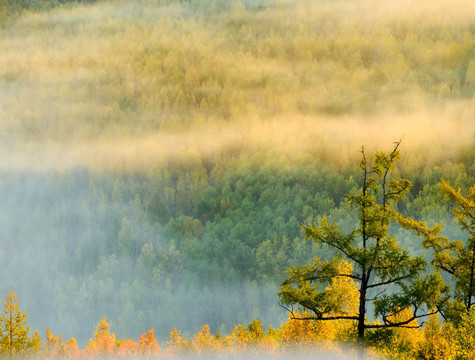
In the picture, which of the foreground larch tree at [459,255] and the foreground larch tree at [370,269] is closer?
the foreground larch tree at [370,269]

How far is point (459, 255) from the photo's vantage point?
26469 mm

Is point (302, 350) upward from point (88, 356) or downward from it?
upward

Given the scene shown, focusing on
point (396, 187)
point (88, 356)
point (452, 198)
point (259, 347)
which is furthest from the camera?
point (88, 356)

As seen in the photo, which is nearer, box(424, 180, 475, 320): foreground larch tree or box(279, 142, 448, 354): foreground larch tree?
box(279, 142, 448, 354): foreground larch tree

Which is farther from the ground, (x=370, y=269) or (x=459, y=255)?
(x=370, y=269)

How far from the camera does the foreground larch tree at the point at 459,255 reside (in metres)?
25.0

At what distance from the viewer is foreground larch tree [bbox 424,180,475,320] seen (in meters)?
25.0

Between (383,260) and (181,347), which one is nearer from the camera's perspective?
(383,260)

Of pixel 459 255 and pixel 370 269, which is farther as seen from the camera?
pixel 459 255

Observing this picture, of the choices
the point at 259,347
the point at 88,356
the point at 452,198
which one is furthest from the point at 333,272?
the point at 88,356

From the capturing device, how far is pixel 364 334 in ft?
80.7

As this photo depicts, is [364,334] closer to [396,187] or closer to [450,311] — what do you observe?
[450,311]

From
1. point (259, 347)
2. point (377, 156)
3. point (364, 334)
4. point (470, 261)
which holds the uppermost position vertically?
point (377, 156)

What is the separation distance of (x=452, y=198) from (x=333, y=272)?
572 centimetres
